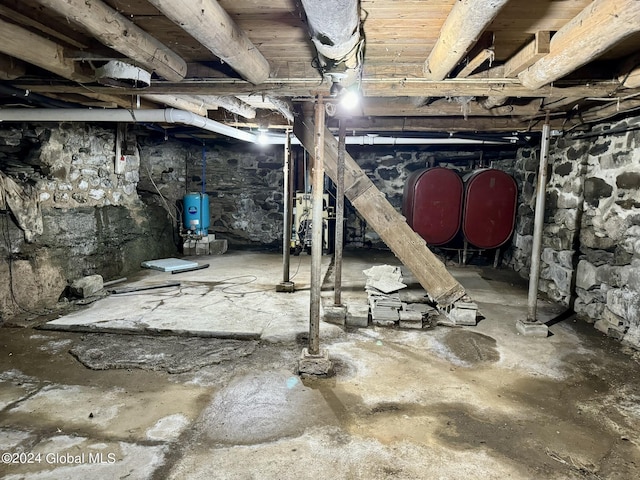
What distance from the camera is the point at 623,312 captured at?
3.23m

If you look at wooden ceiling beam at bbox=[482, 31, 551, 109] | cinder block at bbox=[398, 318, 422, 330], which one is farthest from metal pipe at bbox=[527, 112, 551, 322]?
wooden ceiling beam at bbox=[482, 31, 551, 109]

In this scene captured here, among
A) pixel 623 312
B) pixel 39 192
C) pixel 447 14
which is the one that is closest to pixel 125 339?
pixel 39 192

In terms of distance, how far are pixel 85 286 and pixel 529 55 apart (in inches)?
171

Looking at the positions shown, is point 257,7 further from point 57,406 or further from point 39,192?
point 39,192

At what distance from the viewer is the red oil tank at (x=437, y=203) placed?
570cm

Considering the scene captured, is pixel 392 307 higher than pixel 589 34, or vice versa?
pixel 589 34

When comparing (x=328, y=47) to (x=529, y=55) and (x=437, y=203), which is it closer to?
(x=529, y=55)

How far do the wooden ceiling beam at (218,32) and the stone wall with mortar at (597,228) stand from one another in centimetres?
318

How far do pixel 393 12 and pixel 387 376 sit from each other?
6.98 ft

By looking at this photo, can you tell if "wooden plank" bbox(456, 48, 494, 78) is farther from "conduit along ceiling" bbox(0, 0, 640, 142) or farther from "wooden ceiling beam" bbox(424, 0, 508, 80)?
"wooden ceiling beam" bbox(424, 0, 508, 80)

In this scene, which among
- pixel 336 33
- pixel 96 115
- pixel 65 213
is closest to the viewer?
pixel 336 33

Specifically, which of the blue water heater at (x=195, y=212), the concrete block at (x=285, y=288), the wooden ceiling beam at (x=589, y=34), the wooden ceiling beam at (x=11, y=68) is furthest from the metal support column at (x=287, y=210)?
the blue water heater at (x=195, y=212)

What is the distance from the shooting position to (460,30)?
160 centimetres

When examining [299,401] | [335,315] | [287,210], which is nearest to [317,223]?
[299,401]
